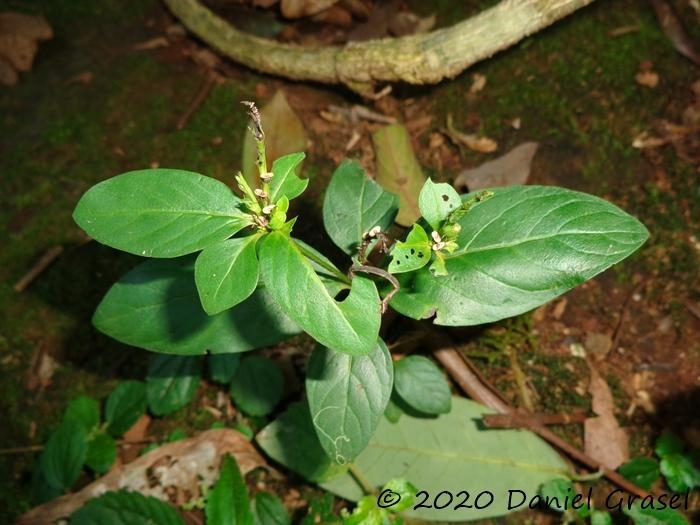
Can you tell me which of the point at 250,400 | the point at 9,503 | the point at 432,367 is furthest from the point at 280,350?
the point at 9,503

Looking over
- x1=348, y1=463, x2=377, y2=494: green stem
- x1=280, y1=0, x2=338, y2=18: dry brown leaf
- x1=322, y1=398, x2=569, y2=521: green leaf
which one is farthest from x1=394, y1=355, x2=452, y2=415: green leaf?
x1=280, y1=0, x2=338, y2=18: dry brown leaf

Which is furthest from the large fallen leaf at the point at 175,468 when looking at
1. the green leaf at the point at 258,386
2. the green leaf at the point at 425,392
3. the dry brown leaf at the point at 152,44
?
the dry brown leaf at the point at 152,44

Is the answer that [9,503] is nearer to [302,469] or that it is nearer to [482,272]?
[302,469]

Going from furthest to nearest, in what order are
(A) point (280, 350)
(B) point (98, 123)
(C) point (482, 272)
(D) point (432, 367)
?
(B) point (98, 123) → (A) point (280, 350) → (D) point (432, 367) → (C) point (482, 272)

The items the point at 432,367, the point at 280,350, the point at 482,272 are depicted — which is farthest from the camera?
the point at 280,350

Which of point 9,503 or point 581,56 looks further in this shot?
point 581,56

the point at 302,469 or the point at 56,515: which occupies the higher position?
the point at 56,515

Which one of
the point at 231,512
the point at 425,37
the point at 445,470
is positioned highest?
the point at 425,37
